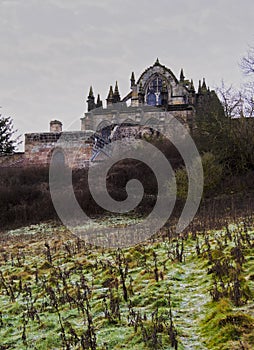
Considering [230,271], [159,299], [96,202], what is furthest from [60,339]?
[96,202]

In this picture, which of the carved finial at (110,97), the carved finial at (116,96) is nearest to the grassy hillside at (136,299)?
the carved finial at (110,97)

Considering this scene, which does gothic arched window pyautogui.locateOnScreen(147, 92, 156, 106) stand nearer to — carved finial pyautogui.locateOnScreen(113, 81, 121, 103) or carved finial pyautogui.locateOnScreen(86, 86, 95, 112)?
carved finial pyautogui.locateOnScreen(113, 81, 121, 103)

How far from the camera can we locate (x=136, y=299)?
5.74 metres

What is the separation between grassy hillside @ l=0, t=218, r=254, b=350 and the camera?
449 centimetres

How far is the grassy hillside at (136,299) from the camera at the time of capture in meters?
4.49

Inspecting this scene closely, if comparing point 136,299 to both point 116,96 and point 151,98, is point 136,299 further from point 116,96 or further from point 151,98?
point 151,98

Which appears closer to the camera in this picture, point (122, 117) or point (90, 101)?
point (122, 117)

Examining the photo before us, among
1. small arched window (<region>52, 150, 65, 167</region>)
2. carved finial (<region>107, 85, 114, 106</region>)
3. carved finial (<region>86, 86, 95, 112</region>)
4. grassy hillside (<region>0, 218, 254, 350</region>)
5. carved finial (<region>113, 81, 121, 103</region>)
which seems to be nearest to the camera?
grassy hillside (<region>0, 218, 254, 350</region>)

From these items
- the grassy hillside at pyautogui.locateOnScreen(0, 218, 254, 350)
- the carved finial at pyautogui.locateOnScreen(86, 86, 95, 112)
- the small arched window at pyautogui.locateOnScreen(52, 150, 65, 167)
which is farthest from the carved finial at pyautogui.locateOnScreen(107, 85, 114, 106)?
the grassy hillside at pyautogui.locateOnScreen(0, 218, 254, 350)

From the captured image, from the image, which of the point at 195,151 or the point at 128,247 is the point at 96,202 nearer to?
the point at 195,151

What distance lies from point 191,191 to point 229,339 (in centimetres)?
1261

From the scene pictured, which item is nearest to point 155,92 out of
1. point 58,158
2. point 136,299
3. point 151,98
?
point 151,98

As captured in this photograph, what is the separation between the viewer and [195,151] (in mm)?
21703

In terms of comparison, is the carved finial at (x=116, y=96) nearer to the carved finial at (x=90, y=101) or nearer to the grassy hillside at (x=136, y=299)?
the carved finial at (x=90, y=101)
